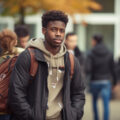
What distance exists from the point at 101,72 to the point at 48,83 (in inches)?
237

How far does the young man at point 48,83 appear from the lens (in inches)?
206

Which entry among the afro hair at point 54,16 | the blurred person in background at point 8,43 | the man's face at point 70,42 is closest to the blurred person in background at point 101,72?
the man's face at point 70,42

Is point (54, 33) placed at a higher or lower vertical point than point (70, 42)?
higher

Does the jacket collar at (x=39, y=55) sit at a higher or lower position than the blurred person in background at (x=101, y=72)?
higher

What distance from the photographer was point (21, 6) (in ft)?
40.7

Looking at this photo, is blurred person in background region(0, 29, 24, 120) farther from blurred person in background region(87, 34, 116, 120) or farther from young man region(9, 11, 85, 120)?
blurred person in background region(87, 34, 116, 120)

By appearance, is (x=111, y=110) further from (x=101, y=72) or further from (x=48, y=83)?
(x=48, y=83)

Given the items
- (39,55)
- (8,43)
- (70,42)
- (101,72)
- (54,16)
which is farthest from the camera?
(101,72)

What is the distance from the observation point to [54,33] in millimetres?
5367

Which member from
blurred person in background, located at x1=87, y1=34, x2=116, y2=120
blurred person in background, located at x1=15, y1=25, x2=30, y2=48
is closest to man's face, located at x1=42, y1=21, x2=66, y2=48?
blurred person in background, located at x1=15, y1=25, x2=30, y2=48

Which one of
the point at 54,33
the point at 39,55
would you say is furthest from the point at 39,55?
the point at 54,33

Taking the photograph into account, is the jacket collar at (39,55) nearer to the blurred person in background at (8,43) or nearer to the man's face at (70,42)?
the blurred person in background at (8,43)

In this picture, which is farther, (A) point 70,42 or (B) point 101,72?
(B) point 101,72

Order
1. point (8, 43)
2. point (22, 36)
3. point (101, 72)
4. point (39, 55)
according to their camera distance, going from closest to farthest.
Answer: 1. point (39, 55)
2. point (8, 43)
3. point (22, 36)
4. point (101, 72)
